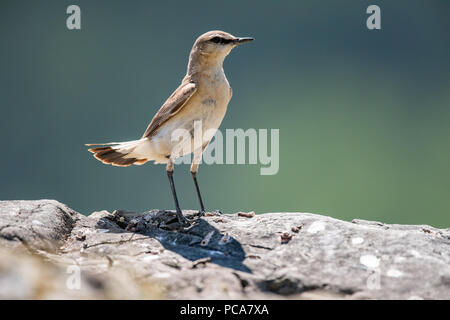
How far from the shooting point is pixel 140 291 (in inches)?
154

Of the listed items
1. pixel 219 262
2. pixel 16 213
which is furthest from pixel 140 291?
pixel 16 213

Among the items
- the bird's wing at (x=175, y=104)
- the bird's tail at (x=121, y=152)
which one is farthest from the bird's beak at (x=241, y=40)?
the bird's tail at (x=121, y=152)

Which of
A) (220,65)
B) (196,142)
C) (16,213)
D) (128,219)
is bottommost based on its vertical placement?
(128,219)

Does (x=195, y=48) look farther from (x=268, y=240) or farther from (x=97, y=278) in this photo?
(x=97, y=278)

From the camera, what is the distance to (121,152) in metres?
6.54

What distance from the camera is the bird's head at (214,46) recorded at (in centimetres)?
616

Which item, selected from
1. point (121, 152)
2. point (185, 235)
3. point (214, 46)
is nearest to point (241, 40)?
point (214, 46)

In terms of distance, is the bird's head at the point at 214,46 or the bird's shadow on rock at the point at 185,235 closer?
the bird's shadow on rock at the point at 185,235

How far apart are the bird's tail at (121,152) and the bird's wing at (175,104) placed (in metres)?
0.28

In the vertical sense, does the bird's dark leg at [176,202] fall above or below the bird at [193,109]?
below

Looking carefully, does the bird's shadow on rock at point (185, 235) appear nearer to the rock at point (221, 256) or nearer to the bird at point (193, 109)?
the rock at point (221, 256)

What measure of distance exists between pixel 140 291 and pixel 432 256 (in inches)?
107

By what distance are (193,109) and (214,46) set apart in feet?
2.92

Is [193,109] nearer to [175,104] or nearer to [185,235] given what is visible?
[175,104]
